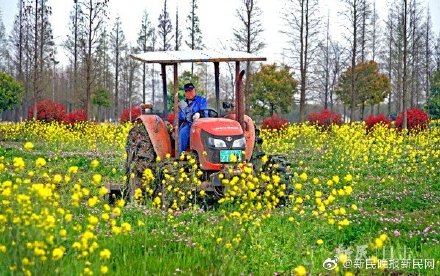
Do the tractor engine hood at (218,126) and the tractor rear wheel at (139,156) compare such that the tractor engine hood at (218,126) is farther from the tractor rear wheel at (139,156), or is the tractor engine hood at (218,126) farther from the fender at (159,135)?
the tractor rear wheel at (139,156)

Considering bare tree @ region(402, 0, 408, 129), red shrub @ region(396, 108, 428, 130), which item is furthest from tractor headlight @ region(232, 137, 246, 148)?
red shrub @ region(396, 108, 428, 130)

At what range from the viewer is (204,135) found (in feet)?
29.8

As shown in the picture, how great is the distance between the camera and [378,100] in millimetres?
47938

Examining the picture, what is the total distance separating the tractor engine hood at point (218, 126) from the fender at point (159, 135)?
1.99 ft

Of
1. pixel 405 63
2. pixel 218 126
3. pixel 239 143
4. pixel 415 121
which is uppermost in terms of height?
pixel 405 63

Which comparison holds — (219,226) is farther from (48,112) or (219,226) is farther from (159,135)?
(48,112)

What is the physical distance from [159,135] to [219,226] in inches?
183

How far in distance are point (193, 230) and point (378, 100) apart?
141ft

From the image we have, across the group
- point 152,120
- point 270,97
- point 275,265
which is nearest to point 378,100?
point 270,97

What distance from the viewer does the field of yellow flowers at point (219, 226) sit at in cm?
378

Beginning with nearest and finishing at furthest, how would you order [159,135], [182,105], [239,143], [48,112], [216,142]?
[216,142], [239,143], [182,105], [159,135], [48,112]

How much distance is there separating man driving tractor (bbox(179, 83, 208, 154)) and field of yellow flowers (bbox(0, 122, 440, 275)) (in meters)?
0.34

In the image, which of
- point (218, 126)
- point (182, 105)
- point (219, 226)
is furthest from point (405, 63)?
point (219, 226)

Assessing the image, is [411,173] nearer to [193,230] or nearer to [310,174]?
[310,174]
